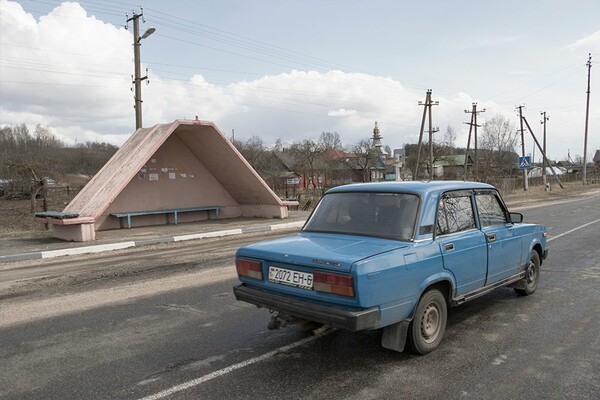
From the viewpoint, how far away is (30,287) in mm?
7508

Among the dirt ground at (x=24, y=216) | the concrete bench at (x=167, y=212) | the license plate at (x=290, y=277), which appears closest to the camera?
the license plate at (x=290, y=277)

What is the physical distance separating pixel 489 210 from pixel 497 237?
1.24ft

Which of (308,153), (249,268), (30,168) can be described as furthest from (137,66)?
(308,153)

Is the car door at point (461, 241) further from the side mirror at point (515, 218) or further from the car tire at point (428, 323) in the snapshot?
the side mirror at point (515, 218)

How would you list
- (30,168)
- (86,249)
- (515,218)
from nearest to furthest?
(515,218)
(86,249)
(30,168)

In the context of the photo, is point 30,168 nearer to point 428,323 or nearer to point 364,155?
point 428,323

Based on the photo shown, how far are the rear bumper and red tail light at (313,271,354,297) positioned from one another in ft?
0.48

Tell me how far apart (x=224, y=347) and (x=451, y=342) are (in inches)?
90.3

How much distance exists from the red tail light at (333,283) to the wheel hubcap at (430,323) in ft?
3.30

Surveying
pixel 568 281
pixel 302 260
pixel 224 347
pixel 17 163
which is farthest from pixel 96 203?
pixel 17 163

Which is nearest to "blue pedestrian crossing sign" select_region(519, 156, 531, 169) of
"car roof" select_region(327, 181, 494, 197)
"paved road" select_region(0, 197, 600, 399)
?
"paved road" select_region(0, 197, 600, 399)

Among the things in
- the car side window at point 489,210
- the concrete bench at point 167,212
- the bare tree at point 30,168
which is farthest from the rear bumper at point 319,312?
the bare tree at point 30,168

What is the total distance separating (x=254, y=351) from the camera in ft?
14.3

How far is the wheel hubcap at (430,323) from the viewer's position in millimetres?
4148
